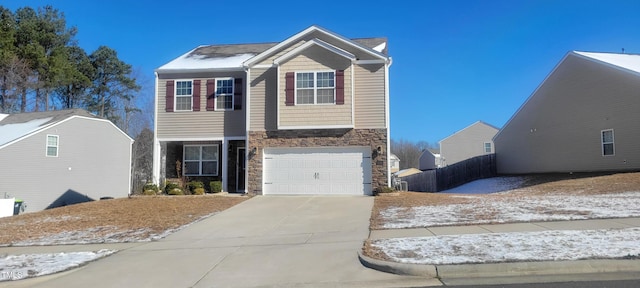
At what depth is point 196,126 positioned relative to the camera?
20.2 meters

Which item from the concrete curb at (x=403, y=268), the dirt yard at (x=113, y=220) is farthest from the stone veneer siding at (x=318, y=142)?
the concrete curb at (x=403, y=268)

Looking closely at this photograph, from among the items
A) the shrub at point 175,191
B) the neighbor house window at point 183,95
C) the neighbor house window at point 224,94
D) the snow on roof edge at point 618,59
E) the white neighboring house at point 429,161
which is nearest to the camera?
the shrub at point 175,191

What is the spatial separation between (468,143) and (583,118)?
28.1 metres

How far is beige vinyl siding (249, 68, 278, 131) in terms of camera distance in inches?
742

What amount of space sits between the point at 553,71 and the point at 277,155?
1744cm

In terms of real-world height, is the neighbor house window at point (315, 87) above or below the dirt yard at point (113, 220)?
above

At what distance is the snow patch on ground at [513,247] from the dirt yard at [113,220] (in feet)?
21.0

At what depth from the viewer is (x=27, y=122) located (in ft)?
88.7

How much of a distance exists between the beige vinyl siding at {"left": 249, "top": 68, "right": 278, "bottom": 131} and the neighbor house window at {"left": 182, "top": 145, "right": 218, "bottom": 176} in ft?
11.0

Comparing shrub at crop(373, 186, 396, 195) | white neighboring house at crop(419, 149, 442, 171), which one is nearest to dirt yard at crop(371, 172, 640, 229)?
shrub at crop(373, 186, 396, 195)

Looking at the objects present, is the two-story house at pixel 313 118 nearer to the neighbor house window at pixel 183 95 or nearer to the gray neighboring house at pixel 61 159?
the neighbor house window at pixel 183 95

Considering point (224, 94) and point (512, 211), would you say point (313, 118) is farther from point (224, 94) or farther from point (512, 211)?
point (512, 211)

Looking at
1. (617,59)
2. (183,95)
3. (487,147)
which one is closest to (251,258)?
(183,95)

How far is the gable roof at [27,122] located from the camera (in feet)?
78.9
